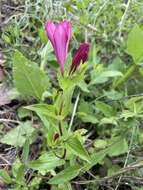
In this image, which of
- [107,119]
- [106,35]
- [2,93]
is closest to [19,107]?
[2,93]

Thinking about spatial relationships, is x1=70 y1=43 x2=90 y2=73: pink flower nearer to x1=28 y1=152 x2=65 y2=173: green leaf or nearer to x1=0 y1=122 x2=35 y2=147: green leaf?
x1=28 y1=152 x2=65 y2=173: green leaf

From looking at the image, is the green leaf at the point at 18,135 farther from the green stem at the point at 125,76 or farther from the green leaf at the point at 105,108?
the green stem at the point at 125,76

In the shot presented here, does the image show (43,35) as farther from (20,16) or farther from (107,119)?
(107,119)

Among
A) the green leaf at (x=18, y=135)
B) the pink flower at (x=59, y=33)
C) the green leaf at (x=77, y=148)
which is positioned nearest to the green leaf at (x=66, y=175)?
the green leaf at (x=77, y=148)

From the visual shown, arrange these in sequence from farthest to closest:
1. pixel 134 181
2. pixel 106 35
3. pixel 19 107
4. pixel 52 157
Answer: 1. pixel 106 35
2. pixel 19 107
3. pixel 134 181
4. pixel 52 157

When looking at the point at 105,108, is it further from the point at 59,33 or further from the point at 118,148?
the point at 59,33

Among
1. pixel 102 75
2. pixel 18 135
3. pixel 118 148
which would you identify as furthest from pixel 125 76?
pixel 18 135
